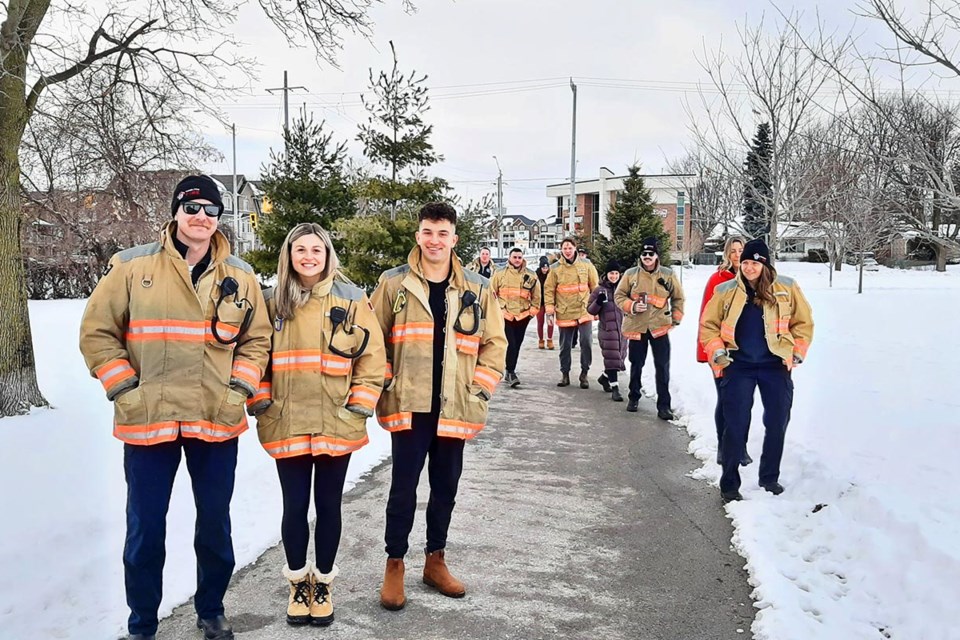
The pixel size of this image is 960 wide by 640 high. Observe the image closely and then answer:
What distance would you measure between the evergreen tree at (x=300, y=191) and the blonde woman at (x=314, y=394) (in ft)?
48.9

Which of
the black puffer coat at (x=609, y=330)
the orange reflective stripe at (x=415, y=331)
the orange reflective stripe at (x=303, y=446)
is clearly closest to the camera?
the orange reflective stripe at (x=303, y=446)

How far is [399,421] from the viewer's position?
12.8 ft

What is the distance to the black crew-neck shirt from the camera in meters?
3.98

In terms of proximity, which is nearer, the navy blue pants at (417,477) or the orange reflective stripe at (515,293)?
the navy blue pants at (417,477)

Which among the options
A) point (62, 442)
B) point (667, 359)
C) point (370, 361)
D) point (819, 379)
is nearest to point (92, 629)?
point (370, 361)

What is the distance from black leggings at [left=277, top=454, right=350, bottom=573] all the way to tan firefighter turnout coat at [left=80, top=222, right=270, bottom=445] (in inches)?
15.2

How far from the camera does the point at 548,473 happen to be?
6.55 m

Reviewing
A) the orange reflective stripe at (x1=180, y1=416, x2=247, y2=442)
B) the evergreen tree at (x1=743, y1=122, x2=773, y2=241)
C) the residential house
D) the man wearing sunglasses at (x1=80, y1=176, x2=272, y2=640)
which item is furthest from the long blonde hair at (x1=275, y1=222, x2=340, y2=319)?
the residential house

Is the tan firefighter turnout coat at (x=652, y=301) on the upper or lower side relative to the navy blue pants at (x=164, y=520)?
upper

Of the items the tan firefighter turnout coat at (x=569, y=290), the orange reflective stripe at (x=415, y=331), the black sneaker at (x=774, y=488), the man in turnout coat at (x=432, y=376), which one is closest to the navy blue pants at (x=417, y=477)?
the man in turnout coat at (x=432, y=376)

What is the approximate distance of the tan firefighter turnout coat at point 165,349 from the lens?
10.5 feet

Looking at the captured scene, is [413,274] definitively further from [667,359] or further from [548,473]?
[667,359]

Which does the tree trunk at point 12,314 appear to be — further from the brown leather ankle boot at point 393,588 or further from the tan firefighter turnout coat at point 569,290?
the tan firefighter turnout coat at point 569,290

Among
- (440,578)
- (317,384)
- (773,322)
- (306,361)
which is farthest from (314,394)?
(773,322)
